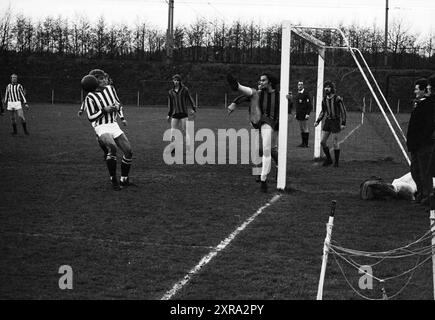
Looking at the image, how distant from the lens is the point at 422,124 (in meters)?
9.48

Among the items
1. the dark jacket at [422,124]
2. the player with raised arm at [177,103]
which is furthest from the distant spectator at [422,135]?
the player with raised arm at [177,103]

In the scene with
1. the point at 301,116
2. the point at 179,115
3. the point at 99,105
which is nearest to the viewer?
the point at 99,105

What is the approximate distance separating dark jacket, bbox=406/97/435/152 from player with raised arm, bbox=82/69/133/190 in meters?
4.80

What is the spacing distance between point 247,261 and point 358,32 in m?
53.7

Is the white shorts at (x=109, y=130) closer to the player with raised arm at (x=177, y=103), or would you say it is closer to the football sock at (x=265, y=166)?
the football sock at (x=265, y=166)

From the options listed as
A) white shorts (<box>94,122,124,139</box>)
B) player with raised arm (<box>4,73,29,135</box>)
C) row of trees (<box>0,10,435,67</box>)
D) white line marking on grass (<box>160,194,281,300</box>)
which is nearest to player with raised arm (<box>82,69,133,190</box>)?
white shorts (<box>94,122,124,139</box>)

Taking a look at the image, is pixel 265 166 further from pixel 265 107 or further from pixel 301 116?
pixel 301 116

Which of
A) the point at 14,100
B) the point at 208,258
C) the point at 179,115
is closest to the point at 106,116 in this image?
the point at 179,115

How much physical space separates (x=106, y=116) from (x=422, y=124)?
527cm

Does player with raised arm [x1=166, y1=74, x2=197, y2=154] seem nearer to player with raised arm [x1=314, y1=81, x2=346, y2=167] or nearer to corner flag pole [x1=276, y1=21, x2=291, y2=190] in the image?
player with raised arm [x1=314, y1=81, x2=346, y2=167]

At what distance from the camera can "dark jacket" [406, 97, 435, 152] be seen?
940cm

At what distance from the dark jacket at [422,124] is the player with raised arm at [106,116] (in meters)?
4.80
